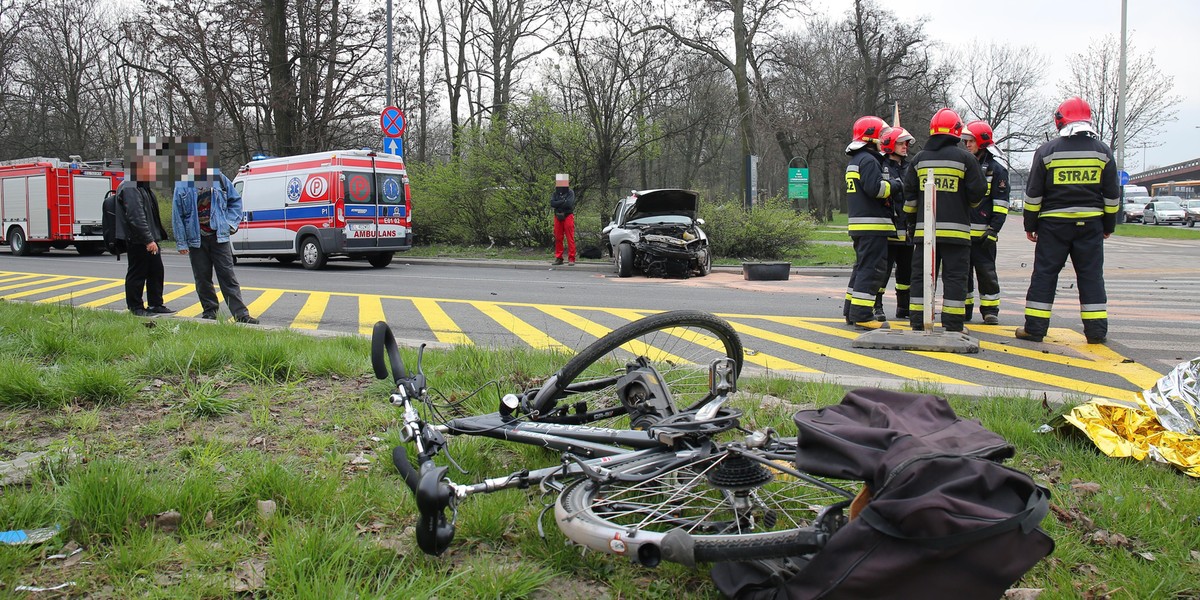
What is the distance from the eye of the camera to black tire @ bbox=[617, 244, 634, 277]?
49.0 ft

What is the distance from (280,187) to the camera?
18.0 meters

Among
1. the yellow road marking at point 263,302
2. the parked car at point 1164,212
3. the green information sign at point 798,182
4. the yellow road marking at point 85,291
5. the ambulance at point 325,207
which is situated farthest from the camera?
the parked car at point 1164,212

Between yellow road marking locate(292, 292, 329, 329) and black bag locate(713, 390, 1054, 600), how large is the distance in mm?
6696

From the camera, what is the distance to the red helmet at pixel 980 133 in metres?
8.62

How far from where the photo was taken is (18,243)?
2533 cm

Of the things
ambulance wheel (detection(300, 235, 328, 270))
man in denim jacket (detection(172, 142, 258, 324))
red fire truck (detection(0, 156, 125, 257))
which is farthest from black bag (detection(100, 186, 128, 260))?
red fire truck (detection(0, 156, 125, 257))

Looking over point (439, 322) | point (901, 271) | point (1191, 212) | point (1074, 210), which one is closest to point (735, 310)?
point (901, 271)

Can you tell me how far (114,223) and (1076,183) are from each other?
33.4ft

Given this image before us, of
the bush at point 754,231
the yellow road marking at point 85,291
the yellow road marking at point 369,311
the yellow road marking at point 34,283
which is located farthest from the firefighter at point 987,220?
the yellow road marking at point 34,283

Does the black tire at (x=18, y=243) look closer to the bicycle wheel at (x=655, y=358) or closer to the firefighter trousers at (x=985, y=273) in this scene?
the firefighter trousers at (x=985, y=273)

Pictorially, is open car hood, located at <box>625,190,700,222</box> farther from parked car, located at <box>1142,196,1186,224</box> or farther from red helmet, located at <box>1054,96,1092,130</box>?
parked car, located at <box>1142,196,1186,224</box>

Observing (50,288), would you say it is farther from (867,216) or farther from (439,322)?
(867,216)

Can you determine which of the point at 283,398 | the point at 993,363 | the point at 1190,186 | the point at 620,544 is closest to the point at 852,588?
the point at 620,544

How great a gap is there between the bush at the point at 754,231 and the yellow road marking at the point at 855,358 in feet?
33.2
